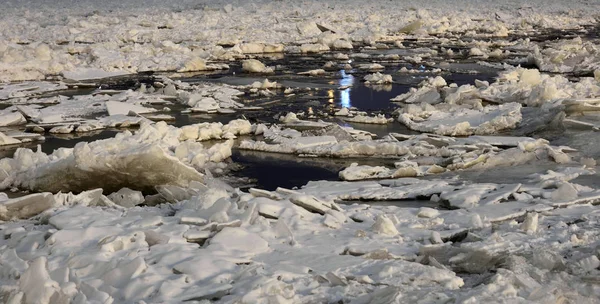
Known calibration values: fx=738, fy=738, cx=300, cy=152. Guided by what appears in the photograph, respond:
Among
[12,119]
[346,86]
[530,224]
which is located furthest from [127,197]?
[346,86]

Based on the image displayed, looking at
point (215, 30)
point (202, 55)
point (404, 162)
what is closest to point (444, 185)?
point (404, 162)

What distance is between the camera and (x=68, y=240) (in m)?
4.38

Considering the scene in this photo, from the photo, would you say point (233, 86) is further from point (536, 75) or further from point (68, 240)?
point (68, 240)

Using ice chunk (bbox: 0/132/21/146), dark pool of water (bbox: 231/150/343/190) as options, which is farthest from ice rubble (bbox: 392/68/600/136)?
ice chunk (bbox: 0/132/21/146)

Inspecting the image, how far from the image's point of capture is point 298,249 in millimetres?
4328

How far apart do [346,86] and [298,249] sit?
8.26 meters

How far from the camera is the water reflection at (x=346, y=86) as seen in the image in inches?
423

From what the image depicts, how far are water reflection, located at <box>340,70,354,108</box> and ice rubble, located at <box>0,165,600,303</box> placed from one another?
203 inches

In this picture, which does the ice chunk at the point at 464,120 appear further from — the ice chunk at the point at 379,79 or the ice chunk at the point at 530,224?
the ice chunk at the point at 530,224

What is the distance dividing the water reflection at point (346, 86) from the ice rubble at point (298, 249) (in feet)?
16.9

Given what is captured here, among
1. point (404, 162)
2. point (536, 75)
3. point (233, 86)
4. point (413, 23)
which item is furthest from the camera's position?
point (413, 23)

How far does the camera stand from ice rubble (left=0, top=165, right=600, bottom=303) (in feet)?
11.9

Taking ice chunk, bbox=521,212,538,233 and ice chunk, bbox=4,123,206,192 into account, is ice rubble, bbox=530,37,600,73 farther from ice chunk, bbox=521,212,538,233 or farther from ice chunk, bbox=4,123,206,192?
ice chunk, bbox=4,123,206,192

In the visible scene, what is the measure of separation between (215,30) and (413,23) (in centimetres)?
648
